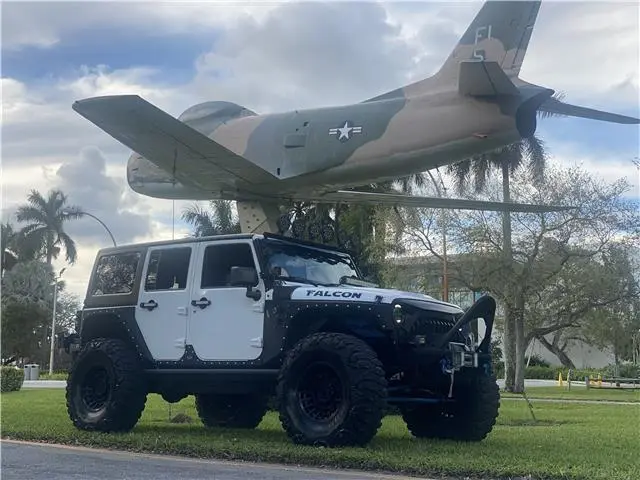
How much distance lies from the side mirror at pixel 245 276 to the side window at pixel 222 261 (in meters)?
0.26

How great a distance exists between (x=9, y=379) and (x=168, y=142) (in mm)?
14252

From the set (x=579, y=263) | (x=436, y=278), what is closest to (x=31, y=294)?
(x=436, y=278)

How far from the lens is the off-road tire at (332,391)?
24.4ft

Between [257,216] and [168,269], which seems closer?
[168,269]

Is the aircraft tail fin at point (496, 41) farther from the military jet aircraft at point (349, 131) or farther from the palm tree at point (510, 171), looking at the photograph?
the palm tree at point (510, 171)

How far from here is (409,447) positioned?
311 inches

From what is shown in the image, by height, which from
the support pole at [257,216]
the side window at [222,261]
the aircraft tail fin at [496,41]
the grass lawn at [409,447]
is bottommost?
the grass lawn at [409,447]

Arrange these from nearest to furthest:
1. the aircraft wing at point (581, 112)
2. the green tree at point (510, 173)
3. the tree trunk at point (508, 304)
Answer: the aircraft wing at point (581, 112) < the tree trunk at point (508, 304) < the green tree at point (510, 173)

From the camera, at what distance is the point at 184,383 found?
354 inches

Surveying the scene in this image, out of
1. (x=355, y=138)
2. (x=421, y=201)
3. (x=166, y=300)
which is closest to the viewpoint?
(x=166, y=300)

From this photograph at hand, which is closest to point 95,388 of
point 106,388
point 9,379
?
point 106,388

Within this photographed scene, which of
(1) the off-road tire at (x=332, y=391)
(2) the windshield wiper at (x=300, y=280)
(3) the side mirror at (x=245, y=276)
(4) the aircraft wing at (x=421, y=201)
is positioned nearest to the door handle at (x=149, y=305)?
(3) the side mirror at (x=245, y=276)

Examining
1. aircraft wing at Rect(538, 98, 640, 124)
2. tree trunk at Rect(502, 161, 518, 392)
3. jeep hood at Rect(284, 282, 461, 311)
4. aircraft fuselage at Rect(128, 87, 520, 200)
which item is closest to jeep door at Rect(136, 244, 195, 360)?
jeep hood at Rect(284, 282, 461, 311)

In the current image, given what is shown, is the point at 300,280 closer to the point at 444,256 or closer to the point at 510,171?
the point at 444,256
